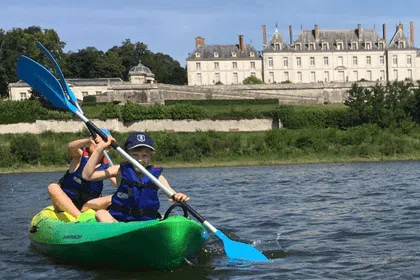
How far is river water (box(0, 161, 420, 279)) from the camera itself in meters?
8.03

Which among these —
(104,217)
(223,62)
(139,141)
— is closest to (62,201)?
(104,217)

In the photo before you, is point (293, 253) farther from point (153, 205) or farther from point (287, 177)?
point (287, 177)

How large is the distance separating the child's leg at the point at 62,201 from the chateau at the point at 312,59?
65.5 meters

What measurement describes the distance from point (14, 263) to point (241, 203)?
714cm

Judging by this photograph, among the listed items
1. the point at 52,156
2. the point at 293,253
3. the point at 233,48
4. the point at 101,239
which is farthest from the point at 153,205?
the point at 233,48

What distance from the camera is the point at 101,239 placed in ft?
26.2

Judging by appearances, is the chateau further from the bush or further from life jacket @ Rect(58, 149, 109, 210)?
life jacket @ Rect(58, 149, 109, 210)

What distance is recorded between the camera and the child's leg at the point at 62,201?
380 inches

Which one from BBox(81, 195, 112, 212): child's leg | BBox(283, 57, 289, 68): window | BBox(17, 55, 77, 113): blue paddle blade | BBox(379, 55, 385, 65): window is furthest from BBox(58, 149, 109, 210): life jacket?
BBox(379, 55, 385, 65): window

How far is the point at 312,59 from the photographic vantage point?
76500 mm

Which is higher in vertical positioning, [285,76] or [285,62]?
→ [285,62]

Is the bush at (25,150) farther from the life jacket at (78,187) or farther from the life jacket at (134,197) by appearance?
the life jacket at (134,197)

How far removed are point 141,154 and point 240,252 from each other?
73.0 inches

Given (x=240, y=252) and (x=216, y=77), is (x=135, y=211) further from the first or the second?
(x=216, y=77)
